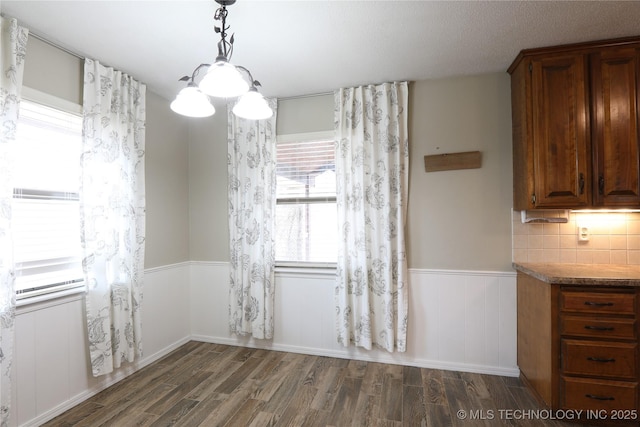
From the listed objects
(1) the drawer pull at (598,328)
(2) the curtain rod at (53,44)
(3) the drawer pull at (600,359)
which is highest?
(2) the curtain rod at (53,44)

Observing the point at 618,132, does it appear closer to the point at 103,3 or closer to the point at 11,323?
the point at 103,3

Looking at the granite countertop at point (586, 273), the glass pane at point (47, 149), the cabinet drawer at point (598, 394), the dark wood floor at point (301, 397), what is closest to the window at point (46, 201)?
the glass pane at point (47, 149)

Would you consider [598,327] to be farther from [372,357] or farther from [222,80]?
[222,80]

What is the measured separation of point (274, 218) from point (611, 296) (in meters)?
2.61

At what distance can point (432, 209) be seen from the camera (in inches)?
108

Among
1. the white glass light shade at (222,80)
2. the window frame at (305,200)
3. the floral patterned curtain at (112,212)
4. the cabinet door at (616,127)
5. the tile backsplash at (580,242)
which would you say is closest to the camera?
the white glass light shade at (222,80)

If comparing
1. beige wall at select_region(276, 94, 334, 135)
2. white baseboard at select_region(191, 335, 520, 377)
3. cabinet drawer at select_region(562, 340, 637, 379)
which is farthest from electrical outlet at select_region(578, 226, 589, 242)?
beige wall at select_region(276, 94, 334, 135)

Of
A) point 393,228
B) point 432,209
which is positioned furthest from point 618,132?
point 393,228

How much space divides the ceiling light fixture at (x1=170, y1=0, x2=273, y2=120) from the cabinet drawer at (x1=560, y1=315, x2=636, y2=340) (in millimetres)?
2322

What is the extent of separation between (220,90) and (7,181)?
1.49m

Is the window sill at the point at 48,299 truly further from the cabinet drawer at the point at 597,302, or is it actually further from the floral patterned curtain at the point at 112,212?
the cabinet drawer at the point at 597,302

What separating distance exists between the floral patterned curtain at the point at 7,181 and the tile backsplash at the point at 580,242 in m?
3.58

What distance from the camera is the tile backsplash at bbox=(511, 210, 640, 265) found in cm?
238

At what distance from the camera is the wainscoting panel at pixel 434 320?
8.46 ft
